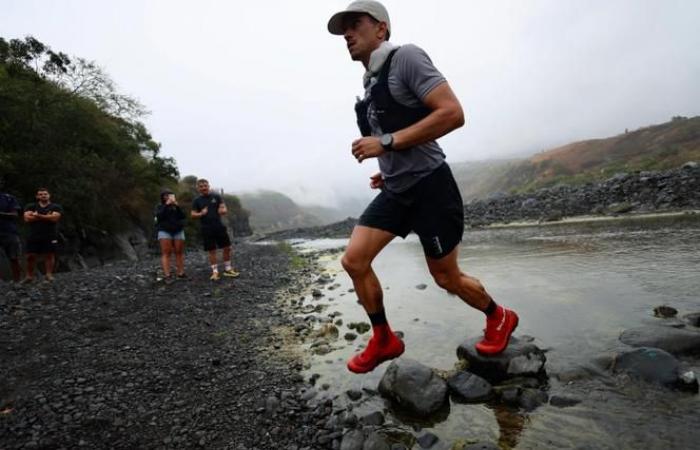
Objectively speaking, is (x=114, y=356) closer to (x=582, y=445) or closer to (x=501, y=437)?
(x=501, y=437)

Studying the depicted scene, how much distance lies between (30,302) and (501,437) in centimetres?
1014

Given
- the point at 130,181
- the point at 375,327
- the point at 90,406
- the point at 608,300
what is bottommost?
the point at 608,300

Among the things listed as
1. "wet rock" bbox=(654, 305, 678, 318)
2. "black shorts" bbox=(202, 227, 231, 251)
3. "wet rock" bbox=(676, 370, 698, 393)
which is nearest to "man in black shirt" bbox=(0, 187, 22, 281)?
"black shorts" bbox=(202, 227, 231, 251)

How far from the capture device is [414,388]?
13.0ft

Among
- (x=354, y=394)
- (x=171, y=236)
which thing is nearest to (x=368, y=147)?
(x=354, y=394)

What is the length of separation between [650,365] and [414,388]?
7.33 ft

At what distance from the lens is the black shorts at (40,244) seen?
39.4ft

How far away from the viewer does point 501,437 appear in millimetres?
3275

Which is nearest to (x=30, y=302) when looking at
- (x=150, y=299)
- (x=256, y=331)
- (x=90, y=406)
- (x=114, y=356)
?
(x=150, y=299)

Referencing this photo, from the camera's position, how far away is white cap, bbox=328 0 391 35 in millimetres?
3592

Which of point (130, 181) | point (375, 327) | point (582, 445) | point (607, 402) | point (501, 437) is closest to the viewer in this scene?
point (582, 445)

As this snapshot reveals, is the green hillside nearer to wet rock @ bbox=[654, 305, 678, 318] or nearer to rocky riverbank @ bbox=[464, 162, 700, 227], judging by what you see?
rocky riverbank @ bbox=[464, 162, 700, 227]

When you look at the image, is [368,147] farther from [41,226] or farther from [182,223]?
[41,226]

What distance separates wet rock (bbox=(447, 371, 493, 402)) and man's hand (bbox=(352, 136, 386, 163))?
2.47 m
